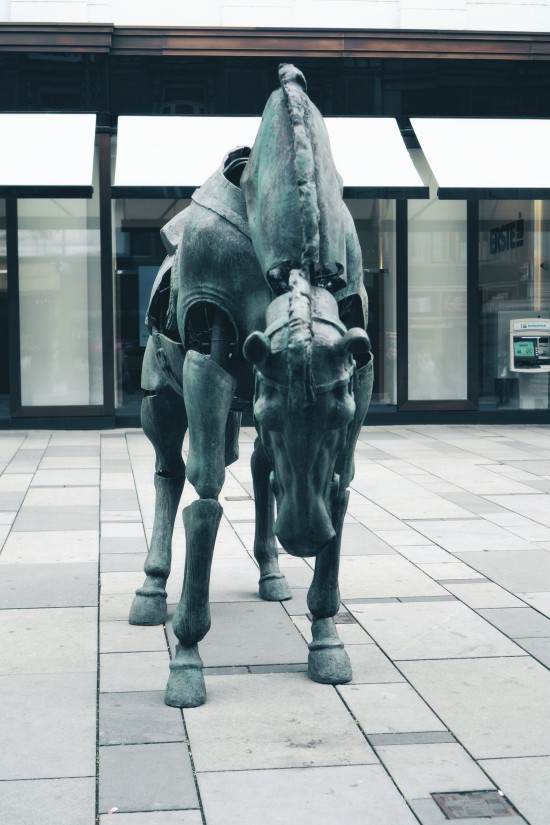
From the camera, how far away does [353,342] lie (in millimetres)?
3092

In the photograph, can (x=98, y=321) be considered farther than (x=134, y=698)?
Yes

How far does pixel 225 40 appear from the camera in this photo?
13.7 meters

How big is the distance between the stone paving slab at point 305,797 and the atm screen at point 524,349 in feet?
40.0

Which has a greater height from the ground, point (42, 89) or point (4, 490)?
point (42, 89)

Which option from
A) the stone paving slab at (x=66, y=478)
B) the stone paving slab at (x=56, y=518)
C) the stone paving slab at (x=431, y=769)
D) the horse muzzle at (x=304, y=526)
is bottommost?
the stone paving slab at (x=431, y=769)

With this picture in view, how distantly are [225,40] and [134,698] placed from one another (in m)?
11.2

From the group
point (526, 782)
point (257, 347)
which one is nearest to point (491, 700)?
point (526, 782)

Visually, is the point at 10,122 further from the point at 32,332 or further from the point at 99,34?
the point at 32,332

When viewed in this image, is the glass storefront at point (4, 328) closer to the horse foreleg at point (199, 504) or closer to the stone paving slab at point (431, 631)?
the stone paving slab at point (431, 631)

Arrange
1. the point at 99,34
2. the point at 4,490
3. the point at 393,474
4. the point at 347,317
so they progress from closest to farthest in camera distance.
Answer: the point at 347,317 < the point at 4,490 < the point at 393,474 < the point at 99,34

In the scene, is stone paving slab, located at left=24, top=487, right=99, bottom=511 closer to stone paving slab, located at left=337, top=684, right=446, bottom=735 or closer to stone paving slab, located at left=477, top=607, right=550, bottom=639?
stone paving slab, located at left=477, top=607, right=550, bottom=639

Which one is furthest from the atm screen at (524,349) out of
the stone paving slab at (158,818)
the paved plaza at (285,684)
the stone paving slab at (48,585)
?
the stone paving slab at (158,818)

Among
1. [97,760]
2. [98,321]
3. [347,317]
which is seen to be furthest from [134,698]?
[98,321]

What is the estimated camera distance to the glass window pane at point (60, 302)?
1429cm
